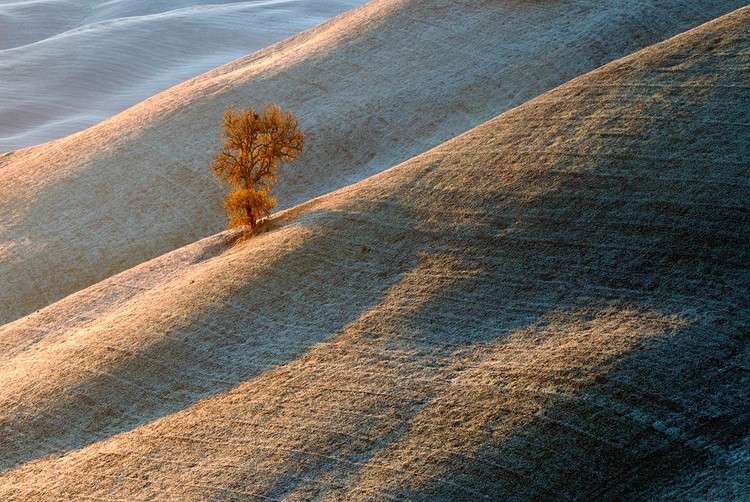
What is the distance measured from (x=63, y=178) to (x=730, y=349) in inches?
1265

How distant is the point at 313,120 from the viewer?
1545 inches

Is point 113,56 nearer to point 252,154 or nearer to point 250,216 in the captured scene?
point 252,154

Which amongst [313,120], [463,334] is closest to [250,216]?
[463,334]

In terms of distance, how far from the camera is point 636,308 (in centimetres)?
1881

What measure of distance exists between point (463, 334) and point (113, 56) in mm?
70585

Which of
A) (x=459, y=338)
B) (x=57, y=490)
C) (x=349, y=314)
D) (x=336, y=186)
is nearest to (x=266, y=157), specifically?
(x=336, y=186)

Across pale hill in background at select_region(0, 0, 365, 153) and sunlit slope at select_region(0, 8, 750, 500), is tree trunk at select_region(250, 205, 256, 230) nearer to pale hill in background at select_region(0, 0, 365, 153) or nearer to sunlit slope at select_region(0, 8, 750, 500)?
sunlit slope at select_region(0, 8, 750, 500)

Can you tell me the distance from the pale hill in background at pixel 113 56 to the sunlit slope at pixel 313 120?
23.8 m

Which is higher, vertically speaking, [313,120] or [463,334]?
[313,120]

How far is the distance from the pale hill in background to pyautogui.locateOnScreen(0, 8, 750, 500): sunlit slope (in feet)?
142

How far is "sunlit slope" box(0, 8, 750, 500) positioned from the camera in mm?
15758

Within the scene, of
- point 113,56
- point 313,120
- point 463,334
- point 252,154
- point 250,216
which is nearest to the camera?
point 463,334

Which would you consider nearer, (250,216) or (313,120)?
(250,216)

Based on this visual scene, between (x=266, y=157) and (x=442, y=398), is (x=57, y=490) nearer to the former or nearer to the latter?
(x=442, y=398)
